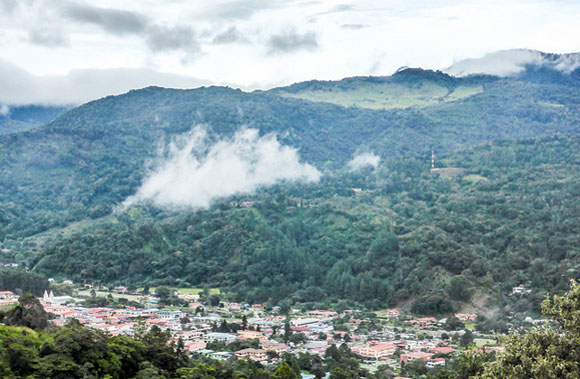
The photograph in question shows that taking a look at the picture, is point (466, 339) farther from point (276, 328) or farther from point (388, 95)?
point (388, 95)

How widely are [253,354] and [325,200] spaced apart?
1860 inches

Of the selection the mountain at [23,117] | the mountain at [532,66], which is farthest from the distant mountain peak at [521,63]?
the mountain at [23,117]

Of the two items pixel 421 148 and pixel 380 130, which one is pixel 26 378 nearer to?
pixel 421 148

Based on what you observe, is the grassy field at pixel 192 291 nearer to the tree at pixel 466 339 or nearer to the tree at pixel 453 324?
the tree at pixel 453 324

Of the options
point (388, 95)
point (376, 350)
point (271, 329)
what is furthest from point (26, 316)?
point (388, 95)

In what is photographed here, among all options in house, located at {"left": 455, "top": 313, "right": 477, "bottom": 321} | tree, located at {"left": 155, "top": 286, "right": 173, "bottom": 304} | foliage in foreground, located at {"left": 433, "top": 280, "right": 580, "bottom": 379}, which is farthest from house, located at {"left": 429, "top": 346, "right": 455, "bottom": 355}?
tree, located at {"left": 155, "top": 286, "right": 173, "bottom": 304}

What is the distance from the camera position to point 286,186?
94812mm

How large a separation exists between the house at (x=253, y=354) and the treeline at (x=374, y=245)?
18.0 m

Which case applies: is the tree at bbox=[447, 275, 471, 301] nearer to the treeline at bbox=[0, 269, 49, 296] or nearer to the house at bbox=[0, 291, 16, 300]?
the treeline at bbox=[0, 269, 49, 296]

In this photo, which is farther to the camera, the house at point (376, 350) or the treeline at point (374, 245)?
the treeline at point (374, 245)

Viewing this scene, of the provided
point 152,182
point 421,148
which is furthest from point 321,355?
point 421,148

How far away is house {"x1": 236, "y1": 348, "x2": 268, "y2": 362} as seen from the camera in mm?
35250

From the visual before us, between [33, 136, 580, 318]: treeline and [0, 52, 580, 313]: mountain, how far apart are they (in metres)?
0.17

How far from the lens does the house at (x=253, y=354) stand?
35.2 metres
